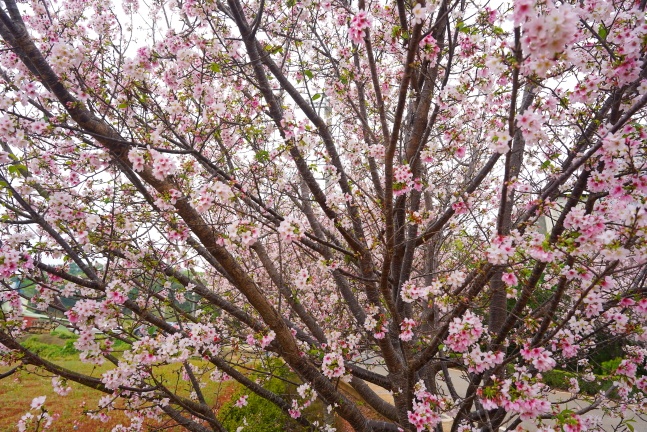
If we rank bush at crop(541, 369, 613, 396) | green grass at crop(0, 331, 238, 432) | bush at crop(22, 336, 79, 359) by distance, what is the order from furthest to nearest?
1. bush at crop(22, 336, 79, 359)
2. green grass at crop(0, 331, 238, 432)
3. bush at crop(541, 369, 613, 396)

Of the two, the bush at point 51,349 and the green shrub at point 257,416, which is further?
the bush at point 51,349

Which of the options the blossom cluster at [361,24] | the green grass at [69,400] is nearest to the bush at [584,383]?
the blossom cluster at [361,24]

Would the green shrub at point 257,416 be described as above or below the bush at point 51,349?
below

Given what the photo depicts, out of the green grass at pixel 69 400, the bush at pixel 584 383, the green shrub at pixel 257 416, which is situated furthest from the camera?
the green grass at pixel 69 400

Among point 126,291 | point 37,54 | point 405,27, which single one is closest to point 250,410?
point 126,291

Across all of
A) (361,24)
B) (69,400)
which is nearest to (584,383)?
(361,24)

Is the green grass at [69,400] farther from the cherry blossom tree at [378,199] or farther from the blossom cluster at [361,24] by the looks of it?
the blossom cluster at [361,24]

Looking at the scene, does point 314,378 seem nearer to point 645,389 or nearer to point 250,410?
point 645,389

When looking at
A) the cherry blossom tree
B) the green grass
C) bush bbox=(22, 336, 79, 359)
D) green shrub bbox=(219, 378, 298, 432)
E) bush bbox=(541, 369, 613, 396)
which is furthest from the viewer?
bush bbox=(22, 336, 79, 359)

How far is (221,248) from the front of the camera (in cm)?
271

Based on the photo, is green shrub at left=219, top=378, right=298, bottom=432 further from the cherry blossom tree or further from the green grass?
the cherry blossom tree

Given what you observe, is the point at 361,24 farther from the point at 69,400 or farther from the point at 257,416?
the point at 69,400

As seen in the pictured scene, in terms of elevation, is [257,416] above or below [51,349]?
below

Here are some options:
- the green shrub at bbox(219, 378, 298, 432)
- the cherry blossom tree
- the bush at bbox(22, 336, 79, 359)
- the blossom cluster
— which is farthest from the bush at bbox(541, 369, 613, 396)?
the bush at bbox(22, 336, 79, 359)
